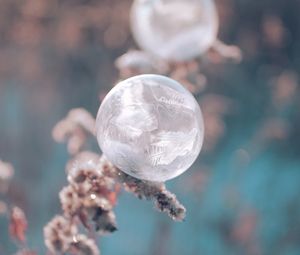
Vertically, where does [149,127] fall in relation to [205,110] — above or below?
below

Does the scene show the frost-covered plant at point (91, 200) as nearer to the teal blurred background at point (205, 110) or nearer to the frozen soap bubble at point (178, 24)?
the frozen soap bubble at point (178, 24)

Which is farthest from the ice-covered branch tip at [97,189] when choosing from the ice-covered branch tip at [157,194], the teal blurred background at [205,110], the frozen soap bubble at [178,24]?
the teal blurred background at [205,110]

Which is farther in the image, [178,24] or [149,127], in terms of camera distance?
[178,24]

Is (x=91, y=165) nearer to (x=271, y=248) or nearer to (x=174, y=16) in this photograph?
(x=174, y=16)

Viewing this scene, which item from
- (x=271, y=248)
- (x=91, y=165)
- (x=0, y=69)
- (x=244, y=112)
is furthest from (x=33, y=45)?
(x=91, y=165)

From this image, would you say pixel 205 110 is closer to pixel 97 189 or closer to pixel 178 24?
pixel 178 24

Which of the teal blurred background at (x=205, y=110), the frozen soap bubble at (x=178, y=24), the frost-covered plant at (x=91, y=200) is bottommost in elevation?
the frost-covered plant at (x=91, y=200)

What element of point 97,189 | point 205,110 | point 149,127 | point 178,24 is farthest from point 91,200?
point 205,110

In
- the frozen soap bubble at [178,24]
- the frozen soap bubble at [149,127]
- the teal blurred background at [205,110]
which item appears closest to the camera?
the frozen soap bubble at [149,127]

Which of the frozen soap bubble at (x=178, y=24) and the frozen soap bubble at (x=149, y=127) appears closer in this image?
the frozen soap bubble at (x=149, y=127)
